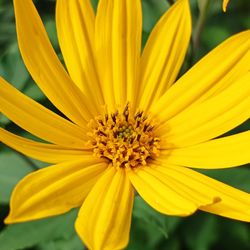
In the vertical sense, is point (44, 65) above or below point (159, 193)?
above

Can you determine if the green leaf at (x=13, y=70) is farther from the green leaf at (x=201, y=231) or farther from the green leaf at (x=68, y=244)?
the green leaf at (x=201, y=231)

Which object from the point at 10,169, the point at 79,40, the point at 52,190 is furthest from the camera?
the point at 10,169

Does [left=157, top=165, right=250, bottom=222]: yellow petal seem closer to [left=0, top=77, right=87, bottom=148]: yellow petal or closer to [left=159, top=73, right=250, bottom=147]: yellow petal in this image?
[left=159, top=73, right=250, bottom=147]: yellow petal

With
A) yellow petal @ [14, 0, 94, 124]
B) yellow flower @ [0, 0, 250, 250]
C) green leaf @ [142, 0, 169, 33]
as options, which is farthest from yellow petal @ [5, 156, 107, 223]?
green leaf @ [142, 0, 169, 33]

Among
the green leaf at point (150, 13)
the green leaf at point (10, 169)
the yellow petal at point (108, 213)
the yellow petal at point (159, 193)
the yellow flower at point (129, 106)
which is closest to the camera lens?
the yellow petal at point (108, 213)

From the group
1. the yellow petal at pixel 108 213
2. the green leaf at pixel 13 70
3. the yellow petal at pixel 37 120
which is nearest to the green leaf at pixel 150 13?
the green leaf at pixel 13 70

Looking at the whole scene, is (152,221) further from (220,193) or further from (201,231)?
(201,231)

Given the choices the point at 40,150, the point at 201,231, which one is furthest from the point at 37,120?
the point at 201,231
